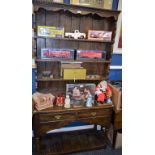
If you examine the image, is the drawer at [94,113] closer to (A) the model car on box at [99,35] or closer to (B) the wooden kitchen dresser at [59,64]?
(B) the wooden kitchen dresser at [59,64]

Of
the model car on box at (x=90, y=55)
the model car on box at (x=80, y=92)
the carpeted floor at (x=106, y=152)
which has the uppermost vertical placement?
the model car on box at (x=90, y=55)

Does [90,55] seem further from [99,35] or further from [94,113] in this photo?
[94,113]

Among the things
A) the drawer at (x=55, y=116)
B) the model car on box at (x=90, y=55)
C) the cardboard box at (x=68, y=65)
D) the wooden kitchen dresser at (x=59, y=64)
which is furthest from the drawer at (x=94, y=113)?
the model car on box at (x=90, y=55)

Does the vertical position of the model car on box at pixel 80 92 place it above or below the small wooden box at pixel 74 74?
below

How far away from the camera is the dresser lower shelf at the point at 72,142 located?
6.75 feet

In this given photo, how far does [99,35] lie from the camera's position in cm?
203

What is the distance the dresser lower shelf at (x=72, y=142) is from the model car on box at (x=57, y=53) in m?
1.25

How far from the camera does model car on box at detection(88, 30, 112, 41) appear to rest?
78.8 inches

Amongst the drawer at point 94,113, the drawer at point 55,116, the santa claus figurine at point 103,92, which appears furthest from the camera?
the santa claus figurine at point 103,92

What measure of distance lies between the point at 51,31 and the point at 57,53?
0.29 meters

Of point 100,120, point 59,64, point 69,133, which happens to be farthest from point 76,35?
point 69,133
